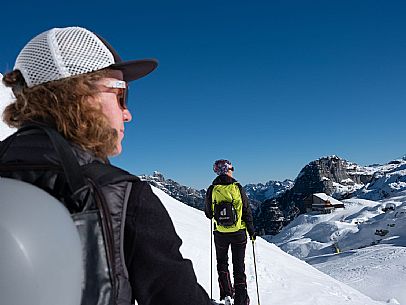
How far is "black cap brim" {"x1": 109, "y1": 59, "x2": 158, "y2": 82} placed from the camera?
1.58 metres

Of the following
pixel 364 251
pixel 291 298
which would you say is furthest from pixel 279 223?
pixel 291 298

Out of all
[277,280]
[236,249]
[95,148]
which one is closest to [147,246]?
[95,148]

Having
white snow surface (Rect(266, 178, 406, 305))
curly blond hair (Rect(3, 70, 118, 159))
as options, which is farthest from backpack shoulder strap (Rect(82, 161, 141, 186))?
white snow surface (Rect(266, 178, 406, 305))

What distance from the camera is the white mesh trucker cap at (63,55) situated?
1.43 m

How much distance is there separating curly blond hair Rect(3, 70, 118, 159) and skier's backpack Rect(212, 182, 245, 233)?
549 cm

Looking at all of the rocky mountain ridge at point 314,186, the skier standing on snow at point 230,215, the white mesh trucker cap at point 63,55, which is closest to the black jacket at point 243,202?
the skier standing on snow at point 230,215

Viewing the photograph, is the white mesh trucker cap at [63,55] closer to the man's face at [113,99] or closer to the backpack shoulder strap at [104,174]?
the man's face at [113,99]

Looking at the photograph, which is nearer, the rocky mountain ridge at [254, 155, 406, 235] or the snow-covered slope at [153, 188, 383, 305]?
the snow-covered slope at [153, 188, 383, 305]

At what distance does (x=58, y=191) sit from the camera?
Answer: 1.25 m

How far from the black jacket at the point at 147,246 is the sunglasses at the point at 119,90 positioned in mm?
320

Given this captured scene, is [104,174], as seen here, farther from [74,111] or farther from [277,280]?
[277,280]

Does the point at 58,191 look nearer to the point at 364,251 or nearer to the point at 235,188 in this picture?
the point at 235,188

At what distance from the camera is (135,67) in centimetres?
165

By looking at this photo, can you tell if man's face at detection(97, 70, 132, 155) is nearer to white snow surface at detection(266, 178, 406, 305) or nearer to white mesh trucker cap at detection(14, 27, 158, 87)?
white mesh trucker cap at detection(14, 27, 158, 87)
